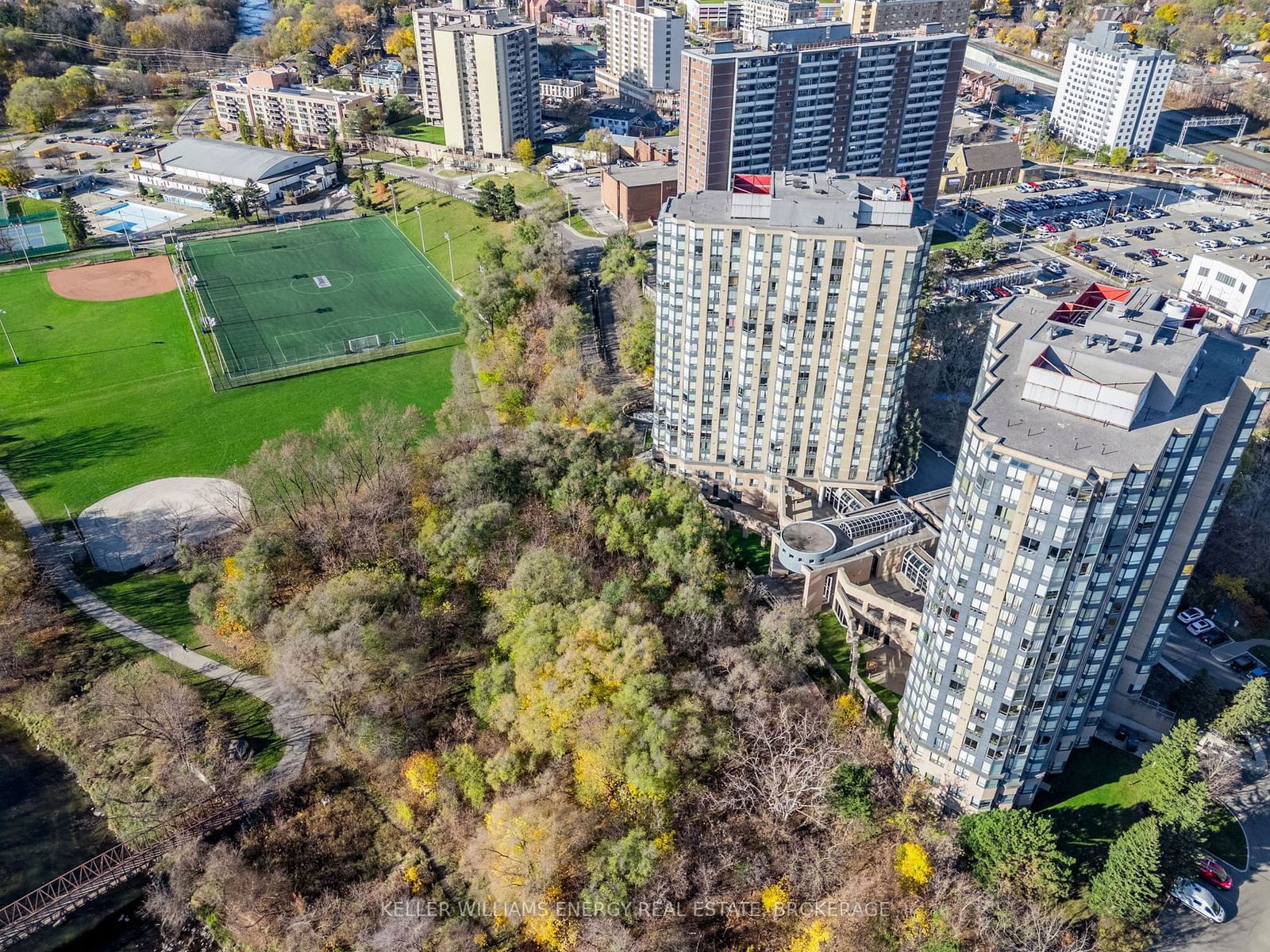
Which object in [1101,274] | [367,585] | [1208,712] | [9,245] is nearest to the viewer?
[1208,712]

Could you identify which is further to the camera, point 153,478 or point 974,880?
point 153,478

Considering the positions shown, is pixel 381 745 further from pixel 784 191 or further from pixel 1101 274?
pixel 1101 274

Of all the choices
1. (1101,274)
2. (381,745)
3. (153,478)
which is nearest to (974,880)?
(381,745)

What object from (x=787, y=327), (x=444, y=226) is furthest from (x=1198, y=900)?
(x=444, y=226)

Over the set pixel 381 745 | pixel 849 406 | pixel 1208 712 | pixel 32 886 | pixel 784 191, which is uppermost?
pixel 784 191

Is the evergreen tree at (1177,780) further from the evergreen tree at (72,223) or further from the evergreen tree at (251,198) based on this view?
the evergreen tree at (72,223)

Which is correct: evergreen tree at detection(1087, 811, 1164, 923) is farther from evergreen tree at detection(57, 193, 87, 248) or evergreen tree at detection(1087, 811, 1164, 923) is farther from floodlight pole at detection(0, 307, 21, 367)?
evergreen tree at detection(57, 193, 87, 248)

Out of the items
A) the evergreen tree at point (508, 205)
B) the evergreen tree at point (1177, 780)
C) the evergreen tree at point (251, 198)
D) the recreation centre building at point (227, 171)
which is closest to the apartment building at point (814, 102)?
the evergreen tree at point (508, 205)
